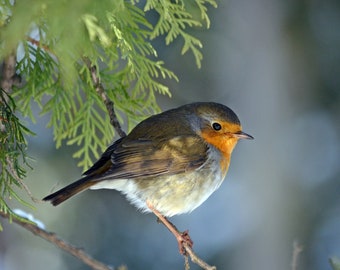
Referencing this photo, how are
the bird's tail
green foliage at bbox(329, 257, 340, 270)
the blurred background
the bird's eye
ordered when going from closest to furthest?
green foliage at bbox(329, 257, 340, 270) < the bird's tail < the bird's eye < the blurred background

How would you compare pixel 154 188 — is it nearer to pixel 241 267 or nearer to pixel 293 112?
pixel 241 267

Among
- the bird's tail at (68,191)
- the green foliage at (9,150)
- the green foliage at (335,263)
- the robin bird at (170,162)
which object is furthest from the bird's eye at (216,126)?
the green foliage at (335,263)

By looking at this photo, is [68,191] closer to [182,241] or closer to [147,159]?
[147,159]

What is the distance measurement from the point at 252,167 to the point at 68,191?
470 centimetres

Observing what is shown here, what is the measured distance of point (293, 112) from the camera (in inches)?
302

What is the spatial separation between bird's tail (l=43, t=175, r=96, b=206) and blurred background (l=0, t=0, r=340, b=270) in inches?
122

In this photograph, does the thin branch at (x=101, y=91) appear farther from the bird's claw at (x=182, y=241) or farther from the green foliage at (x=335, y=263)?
the green foliage at (x=335, y=263)

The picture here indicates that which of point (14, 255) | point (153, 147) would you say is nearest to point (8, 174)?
point (153, 147)

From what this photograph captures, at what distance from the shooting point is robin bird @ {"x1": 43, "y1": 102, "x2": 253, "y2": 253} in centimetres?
339

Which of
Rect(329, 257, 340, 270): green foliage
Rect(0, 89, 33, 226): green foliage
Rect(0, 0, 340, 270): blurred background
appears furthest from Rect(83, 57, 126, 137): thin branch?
Rect(0, 0, 340, 270): blurred background

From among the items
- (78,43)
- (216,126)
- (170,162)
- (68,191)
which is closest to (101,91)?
(68,191)

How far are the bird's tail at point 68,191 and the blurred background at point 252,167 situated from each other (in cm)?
309

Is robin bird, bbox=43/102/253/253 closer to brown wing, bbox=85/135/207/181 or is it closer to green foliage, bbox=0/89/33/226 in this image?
brown wing, bbox=85/135/207/181

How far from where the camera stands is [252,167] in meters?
7.53
